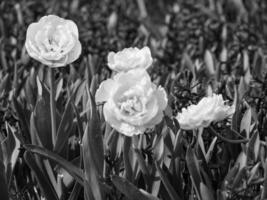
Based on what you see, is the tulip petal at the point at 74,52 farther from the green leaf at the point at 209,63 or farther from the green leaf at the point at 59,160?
the green leaf at the point at 209,63

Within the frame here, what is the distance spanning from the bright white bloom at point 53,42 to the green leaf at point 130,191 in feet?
1.41

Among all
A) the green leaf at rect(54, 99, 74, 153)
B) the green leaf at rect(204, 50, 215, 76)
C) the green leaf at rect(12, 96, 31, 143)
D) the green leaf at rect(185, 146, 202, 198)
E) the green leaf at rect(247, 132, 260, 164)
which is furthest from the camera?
the green leaf at rect(204, 50, 215, 76)

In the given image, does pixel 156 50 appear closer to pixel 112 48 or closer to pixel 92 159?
pixel 112 48

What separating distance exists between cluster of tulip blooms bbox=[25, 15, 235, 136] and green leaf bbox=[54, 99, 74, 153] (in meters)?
0.29

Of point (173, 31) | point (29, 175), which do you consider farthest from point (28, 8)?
point (29, 175)

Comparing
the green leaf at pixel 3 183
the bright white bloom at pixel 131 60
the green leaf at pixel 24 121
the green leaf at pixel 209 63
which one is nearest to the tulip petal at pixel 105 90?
the bright white bloom at pixel 131 60

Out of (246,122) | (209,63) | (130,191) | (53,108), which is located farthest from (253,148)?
(209,63)

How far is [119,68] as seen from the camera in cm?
190

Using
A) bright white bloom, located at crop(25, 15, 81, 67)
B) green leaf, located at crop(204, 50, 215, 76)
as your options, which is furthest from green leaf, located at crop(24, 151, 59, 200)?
green leaf, located at crop(204, 50, 215, 76)

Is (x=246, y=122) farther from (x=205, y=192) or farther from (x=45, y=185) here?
(x=45, y=185)

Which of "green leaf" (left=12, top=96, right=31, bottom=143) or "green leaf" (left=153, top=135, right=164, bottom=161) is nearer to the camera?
"green leaf" (left=153, top=135, right=164, bottom=161)

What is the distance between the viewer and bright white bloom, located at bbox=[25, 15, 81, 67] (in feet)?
6.28

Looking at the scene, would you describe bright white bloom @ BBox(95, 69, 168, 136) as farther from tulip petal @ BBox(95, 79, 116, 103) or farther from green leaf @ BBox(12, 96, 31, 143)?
green leaf @ BBox(12, 96, 31, 143)

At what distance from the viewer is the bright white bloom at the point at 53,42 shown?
6.28 ft
